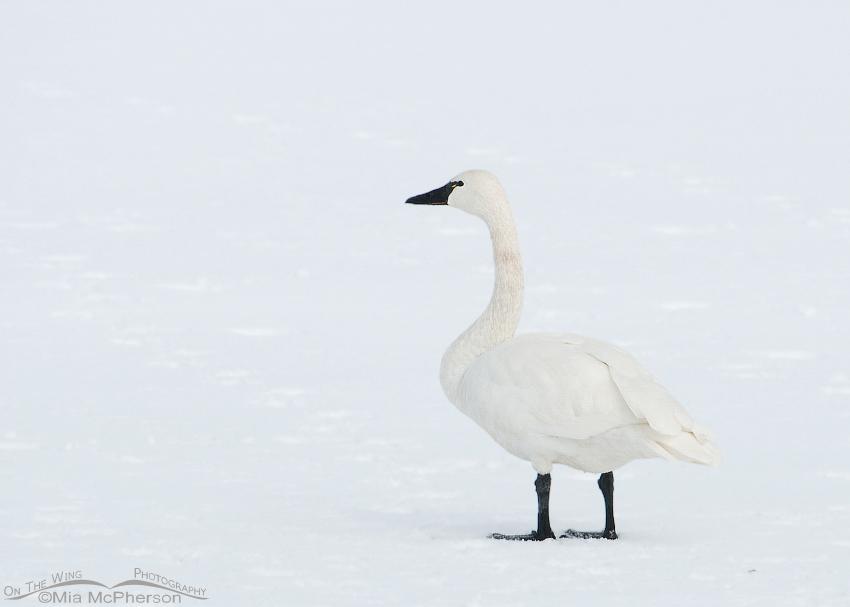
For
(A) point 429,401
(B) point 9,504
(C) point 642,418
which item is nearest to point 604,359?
(C) point 642,418

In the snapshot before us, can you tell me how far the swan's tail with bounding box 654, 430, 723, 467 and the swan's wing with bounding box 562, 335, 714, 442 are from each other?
0.02m

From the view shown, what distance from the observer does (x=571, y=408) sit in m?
5.37

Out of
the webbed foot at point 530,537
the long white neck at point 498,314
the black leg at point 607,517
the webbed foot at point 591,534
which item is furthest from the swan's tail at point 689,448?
the long white neck at point 498,314

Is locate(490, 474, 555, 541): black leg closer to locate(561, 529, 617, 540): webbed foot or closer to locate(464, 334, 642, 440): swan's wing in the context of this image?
locate(561, 529, 617, 540): webbed foot

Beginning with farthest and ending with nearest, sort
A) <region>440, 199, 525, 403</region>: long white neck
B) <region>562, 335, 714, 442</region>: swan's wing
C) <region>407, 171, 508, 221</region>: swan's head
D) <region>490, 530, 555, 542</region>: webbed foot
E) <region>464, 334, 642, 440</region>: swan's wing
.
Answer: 1. <region>407, 171, 508, 221</region>: swan's head
2. <region>440, 199, 525, 403</region>: long white neck
3. <region>490, 530, 555, 542</region>: webbed foot
4. <region>464, 334, 642, 440</region>: swan's wing
5. <region>562, 335, 714, 442</region>: swan's wing

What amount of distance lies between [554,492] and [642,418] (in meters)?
1.86

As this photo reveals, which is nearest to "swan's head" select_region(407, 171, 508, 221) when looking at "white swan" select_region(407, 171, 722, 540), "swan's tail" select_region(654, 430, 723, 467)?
"white swan" select_region(407, 171, 722, 540)

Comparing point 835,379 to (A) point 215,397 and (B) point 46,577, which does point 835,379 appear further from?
(B) point 46,577

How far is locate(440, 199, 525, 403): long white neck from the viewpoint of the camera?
6.24 metres

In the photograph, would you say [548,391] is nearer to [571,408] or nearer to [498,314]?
[571,408]

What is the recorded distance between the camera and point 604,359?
5.52m

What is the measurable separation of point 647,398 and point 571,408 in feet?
1.17

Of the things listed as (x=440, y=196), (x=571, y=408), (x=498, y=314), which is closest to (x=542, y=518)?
(x=571, y=408)

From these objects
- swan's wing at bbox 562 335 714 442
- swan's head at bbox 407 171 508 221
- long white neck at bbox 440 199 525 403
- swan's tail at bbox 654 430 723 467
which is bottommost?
swan's tail at bbox 654 430 723 467
